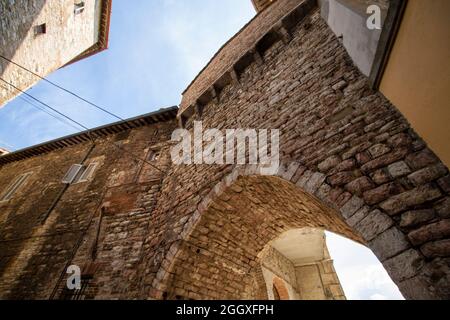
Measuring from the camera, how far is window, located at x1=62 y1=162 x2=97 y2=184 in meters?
8.09

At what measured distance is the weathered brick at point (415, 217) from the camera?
6.60ft

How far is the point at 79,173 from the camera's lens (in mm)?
8414

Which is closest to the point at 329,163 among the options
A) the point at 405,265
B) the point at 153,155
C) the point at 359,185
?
the point at 359,185

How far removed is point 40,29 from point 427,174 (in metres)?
11.1

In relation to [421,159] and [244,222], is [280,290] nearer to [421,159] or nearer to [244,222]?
[244,222]

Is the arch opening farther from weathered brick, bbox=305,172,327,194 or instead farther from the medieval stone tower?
weathered brick, bbox=305,172,327,194

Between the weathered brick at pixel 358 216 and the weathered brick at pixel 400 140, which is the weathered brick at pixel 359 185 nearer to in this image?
the weathered brick at pixel 358 216

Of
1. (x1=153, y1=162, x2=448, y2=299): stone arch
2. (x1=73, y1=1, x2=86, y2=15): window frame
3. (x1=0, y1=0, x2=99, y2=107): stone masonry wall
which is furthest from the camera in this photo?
(x1=73, y1=1, x2=86, y2=15): window frame

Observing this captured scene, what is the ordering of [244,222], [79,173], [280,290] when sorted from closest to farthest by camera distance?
[244,222] < [79,173] < [280,290]

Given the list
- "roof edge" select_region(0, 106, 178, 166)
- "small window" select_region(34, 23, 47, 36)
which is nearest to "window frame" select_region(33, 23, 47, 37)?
"small window" select_region(34, 23, 47, 36)

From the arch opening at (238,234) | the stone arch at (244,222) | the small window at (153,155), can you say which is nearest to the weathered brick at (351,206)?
the stone arch at (244,222)

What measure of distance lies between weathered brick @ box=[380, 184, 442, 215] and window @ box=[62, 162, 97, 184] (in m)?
8.18

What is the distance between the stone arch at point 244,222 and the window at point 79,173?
518 centimetres

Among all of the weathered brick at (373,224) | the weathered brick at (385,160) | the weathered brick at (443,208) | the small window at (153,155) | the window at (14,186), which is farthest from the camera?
the window at (14,186)
